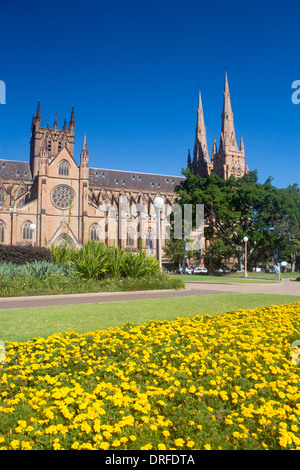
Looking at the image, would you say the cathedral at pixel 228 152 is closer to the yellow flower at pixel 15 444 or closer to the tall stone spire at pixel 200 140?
the tall stone spire at pixel 200 140

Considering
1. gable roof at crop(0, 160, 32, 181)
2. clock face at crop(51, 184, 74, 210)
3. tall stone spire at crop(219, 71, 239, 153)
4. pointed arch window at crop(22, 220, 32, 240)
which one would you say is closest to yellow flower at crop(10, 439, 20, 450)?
pointed arch window at crop(22, 220, 32, 240)

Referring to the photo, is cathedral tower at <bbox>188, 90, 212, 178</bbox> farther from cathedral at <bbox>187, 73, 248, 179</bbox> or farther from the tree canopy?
the tree canopy

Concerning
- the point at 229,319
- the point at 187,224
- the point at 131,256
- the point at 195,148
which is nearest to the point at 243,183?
the point at 187,224

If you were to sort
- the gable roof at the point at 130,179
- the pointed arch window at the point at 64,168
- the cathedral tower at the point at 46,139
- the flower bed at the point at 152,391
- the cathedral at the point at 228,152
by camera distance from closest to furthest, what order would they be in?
the flower bed at the point at 152,391 < the pointed arch window at the point at 64,168 < the cathedral tower at the point at 46,139 < the cathedral at the point at 228,152 < the gable roof at the point at 130,179

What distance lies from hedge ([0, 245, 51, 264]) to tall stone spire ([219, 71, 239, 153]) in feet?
234

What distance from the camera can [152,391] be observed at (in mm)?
4918

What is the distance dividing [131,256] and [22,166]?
7007cm

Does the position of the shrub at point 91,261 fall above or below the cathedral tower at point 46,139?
below

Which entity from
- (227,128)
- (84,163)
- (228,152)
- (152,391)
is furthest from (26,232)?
(152,391)

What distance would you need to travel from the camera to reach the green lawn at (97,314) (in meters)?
8.65

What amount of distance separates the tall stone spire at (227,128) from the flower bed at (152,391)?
83.6 meters

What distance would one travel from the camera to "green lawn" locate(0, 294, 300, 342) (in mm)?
8648

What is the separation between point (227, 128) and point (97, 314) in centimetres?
8360

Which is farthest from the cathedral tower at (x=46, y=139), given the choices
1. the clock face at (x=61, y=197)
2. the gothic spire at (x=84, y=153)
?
the clock face at (x=61, y=197)
